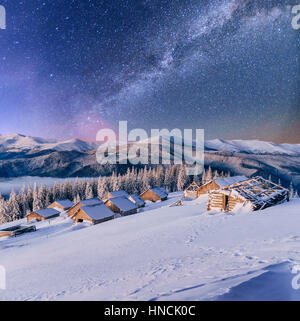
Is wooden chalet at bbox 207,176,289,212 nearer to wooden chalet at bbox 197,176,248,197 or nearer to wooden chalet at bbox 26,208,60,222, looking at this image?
wooden chalet at bbox 197,176,248,197

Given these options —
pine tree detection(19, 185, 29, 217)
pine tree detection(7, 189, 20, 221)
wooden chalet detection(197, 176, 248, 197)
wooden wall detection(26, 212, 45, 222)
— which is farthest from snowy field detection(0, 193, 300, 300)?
pine tree detection(19, 185, 29, 217)

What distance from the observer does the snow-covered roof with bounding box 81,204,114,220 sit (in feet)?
114

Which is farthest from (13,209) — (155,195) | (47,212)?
Answer: (155,195)

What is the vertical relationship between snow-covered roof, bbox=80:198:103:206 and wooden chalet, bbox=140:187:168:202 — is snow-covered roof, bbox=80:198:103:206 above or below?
above

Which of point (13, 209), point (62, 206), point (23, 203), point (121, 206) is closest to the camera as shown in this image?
point (121, 206)

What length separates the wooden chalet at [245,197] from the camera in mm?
19016

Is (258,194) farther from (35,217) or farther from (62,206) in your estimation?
(62,206)

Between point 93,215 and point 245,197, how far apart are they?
27752mm

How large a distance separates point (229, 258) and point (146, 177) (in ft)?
253

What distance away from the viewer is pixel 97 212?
36250mm

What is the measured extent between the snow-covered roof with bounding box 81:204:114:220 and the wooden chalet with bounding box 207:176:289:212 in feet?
74.4
